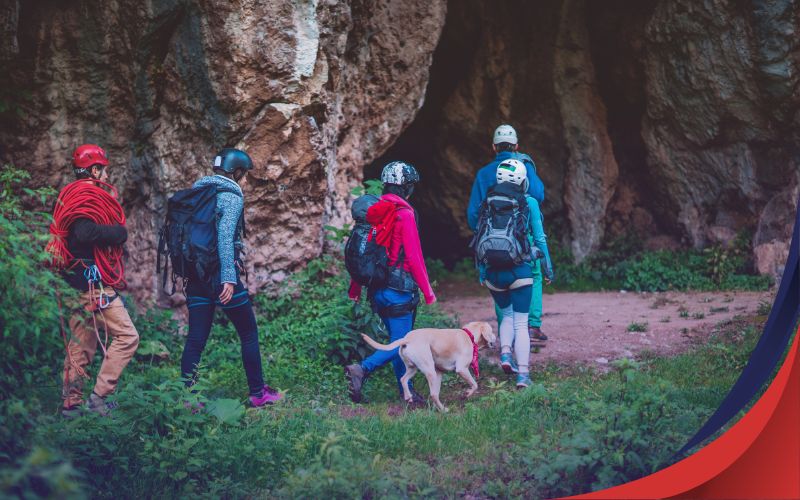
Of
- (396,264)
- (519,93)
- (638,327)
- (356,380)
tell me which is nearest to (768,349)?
(396,264)

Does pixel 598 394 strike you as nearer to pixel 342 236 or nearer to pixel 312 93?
pixel 342 236

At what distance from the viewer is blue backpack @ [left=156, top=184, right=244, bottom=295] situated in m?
6.11

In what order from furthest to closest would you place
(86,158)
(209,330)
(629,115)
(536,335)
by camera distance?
(629,115) → (536,335) → (209,330) → (86,158)

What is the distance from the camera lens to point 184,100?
27.9 ft

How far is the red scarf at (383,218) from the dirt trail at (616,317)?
2.36m

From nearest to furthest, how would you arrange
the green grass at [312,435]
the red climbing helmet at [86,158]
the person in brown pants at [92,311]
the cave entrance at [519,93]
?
the green grass at [312,435] → the person in brown pants at [92,311] → the red climbing helmet at [86,158] → the cave entrance at [519,93]

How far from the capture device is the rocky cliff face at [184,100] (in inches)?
317

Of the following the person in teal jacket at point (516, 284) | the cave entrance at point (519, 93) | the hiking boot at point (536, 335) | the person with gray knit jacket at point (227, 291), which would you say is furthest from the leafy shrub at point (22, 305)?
the cave entrance at point (519, 93)

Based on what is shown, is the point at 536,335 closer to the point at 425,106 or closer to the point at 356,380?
→ the point at 356,380

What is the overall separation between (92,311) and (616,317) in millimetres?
6060

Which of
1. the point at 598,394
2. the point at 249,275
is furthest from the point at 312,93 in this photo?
the point at 598,394

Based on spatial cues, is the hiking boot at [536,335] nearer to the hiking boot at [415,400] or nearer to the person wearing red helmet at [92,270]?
the hiking boot at [415,400]

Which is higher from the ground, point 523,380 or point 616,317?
point 616,317

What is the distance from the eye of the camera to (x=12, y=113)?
26.2ft
